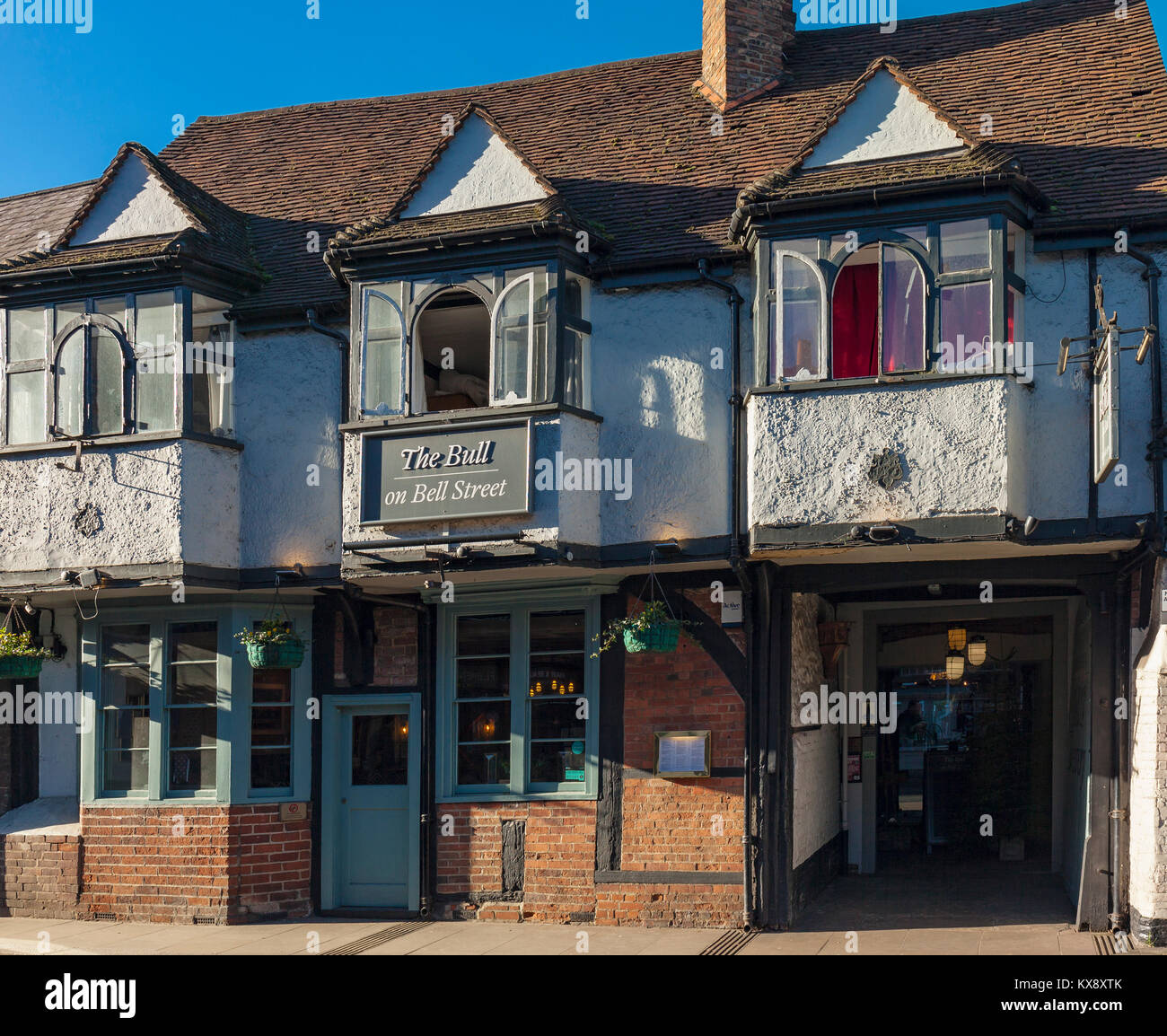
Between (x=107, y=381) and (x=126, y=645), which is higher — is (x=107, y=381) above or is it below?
above

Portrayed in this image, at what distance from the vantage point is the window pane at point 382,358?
13.6 metres

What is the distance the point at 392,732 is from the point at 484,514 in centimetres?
293

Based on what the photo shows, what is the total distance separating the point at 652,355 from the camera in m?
13.4

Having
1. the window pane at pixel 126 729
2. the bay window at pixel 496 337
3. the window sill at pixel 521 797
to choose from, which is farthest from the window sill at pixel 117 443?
the window sill at pixel 521 797

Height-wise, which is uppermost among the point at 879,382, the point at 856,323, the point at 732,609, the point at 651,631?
the point at 856,323

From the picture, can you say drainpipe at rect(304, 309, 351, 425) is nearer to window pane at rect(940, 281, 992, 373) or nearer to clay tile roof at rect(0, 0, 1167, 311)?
clay tile roof at rect(0, 0, 1167, 311)

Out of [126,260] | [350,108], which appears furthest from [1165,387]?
[350,108]

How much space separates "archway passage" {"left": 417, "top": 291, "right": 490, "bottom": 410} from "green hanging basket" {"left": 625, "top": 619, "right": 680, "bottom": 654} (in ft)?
11.7

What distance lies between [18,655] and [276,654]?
2.78 metres

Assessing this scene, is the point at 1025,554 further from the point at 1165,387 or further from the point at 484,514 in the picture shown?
the point at 484,514

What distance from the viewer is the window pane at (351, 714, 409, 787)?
571 inches

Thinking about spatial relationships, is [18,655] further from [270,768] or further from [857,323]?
[857,323]

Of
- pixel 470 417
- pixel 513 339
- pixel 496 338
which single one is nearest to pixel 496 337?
pixel 496 338

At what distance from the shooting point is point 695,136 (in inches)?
599
